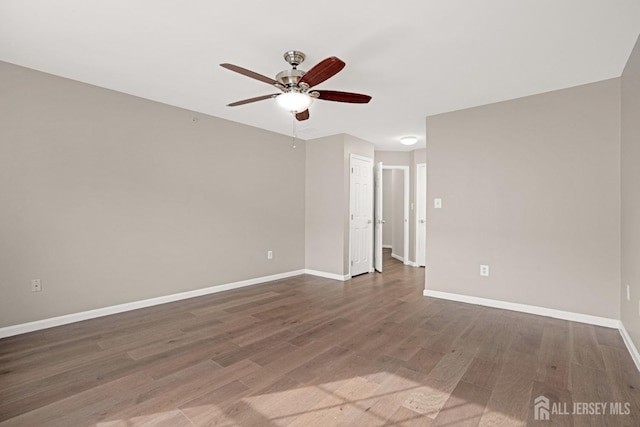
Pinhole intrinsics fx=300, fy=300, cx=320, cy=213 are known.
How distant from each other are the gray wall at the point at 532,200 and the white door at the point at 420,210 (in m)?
2.18

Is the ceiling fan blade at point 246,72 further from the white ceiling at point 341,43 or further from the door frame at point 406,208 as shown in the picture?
the door frame at point 406,208

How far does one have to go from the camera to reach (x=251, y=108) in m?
3.92

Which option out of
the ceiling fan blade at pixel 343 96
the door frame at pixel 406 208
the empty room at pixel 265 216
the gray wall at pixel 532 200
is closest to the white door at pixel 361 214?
the empty room at pixel 265 216

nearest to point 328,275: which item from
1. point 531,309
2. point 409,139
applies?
point 409,139

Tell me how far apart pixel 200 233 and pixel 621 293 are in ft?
15.6

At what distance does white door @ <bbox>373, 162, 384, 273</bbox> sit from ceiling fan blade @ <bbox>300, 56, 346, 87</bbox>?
11.9 feet

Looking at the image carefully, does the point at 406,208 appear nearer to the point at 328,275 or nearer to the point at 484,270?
the point at 328,275

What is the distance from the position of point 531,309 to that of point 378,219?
293 centimetres

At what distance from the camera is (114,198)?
3361 millimetres

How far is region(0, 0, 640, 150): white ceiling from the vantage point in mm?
2004

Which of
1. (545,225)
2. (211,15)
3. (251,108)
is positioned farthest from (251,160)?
(545,225)

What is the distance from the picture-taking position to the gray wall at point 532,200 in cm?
303

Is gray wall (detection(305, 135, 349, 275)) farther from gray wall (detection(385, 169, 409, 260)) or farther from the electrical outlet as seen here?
gray wall (detection(385, 169, 409, 260))

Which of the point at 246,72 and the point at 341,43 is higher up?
the point at 341,43
